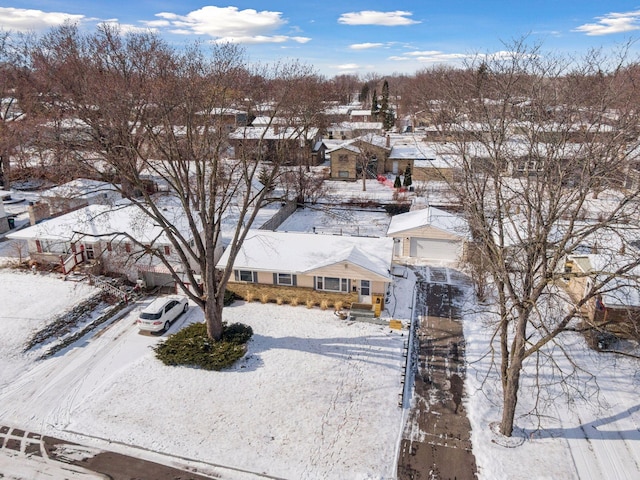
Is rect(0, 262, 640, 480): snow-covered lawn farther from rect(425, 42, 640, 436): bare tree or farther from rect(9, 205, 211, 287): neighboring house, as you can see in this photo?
rect(9, 205, 211, 287): neighboring house

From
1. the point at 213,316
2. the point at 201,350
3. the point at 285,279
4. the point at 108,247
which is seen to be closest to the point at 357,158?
the point at 285,279

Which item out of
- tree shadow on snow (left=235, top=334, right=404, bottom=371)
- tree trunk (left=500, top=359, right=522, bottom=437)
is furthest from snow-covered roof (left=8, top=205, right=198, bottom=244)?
tree trunk (left=500, top=359, right=522, bottom=437)

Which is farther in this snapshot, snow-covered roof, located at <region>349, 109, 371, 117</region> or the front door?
snow-covered roof, located at <region>349, 109, 371, 117</region>

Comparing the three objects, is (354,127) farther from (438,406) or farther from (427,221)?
(438,406)

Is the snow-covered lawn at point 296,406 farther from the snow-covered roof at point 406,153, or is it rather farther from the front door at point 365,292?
the snow-covered roof at point 406,153

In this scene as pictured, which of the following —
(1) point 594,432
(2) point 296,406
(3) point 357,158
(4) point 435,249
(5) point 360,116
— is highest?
(5) point 360,116

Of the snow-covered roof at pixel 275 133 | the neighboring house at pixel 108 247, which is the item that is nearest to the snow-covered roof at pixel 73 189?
the neighboring house at pixel 108 247
